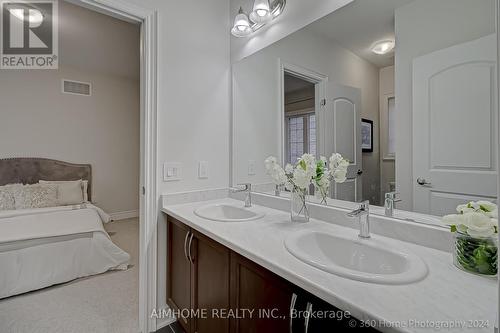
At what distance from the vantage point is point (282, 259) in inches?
33.9

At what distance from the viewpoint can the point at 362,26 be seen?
50.1 inches

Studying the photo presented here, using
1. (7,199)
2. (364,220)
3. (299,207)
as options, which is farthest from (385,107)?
(7,199)

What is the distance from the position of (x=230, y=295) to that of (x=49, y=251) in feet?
6.72

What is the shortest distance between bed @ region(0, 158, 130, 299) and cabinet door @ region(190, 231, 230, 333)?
1.58m

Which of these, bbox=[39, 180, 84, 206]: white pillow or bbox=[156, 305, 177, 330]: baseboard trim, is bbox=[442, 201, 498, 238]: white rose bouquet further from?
bbox=[39, 180, 84, 206]: white pillow

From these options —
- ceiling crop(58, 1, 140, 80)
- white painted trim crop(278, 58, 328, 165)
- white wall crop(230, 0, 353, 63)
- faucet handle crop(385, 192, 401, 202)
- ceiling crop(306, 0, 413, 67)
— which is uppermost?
ceiling crop(58, 1, 140, 80)

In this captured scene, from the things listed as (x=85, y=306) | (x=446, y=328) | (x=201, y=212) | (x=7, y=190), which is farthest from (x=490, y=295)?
(x=7, y=190)

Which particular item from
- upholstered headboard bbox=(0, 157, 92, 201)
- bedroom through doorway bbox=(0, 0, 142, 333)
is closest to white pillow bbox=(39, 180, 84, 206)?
bedroom through doorway bbox=(0, 0, 142, 333)

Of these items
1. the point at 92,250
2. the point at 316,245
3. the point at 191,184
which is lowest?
the point at 92,250

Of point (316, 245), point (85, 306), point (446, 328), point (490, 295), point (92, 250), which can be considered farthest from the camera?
point (92, 250)

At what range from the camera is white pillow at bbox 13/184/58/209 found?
322cm

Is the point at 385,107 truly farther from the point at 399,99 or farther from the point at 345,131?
the point at 345,131

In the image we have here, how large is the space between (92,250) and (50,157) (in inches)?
92.6

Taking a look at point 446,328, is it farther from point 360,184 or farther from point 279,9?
point 279,9
